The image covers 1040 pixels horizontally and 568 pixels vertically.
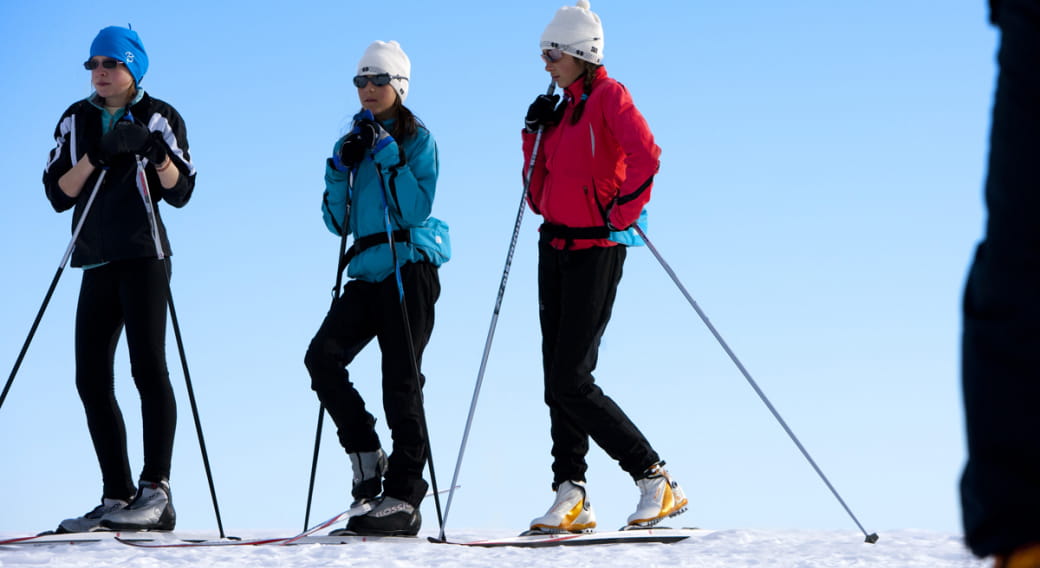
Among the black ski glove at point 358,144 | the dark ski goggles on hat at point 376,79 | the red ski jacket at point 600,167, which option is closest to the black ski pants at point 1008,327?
the red ski jacket at point 600,167

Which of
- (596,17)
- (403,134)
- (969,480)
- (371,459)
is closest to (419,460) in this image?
(371,459)

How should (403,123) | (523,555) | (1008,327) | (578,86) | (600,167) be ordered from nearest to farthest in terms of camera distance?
(1008,327), (523,555), (600,167), (578,86), (403,123)

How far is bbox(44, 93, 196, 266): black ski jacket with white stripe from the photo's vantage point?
5160 millimetres

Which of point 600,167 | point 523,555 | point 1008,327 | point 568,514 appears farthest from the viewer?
point 568,514

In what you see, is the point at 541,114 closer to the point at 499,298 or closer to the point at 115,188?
the point at 499,298

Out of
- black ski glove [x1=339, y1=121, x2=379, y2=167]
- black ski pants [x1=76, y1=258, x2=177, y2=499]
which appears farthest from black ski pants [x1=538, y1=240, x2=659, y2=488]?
black ski pants [x1=76, y1=258, x2=177, y2=499]

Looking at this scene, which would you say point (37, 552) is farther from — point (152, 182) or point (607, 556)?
point (607, 556)

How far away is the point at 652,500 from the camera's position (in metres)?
5.06

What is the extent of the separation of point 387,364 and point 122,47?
6.86 ft

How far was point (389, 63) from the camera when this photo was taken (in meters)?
5.32

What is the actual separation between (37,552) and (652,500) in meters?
2.76

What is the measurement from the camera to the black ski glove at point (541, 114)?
523cm

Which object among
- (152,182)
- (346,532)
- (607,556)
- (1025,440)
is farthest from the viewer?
(152,182)

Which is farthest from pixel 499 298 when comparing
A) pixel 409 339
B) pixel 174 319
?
pixel 174 319
